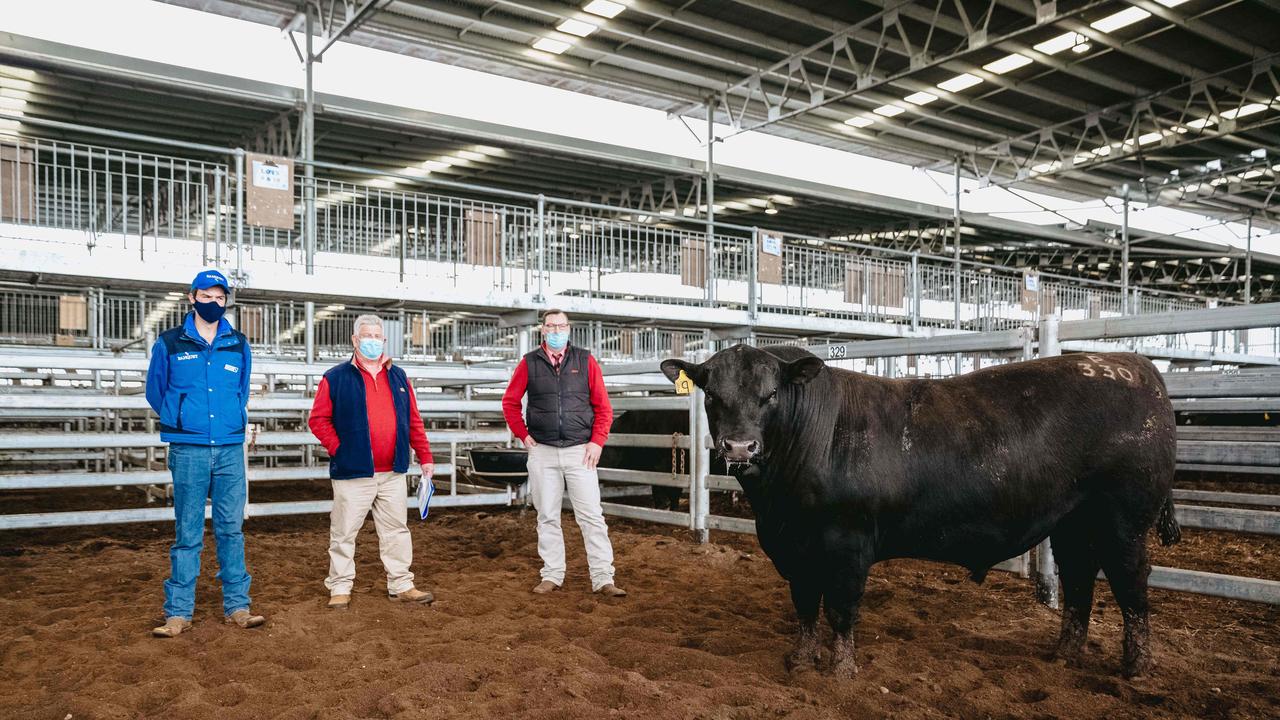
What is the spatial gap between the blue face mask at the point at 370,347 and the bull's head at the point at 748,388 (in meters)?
2.13

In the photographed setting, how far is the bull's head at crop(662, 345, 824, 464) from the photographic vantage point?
12.4ft

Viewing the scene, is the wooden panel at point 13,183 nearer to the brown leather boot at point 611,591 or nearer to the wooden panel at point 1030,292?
the brown leather boot at point 611,591

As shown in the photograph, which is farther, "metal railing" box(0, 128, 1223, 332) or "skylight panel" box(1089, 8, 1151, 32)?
"skylight panel" box(1089, 8, 1151, 32)

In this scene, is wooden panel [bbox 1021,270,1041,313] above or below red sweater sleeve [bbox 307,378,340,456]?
above

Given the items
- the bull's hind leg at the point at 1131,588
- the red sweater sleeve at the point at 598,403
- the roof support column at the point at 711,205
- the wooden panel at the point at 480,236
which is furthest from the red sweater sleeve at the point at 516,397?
the roof support column at the point at 711,205

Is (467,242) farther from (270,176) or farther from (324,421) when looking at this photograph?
(324,421)

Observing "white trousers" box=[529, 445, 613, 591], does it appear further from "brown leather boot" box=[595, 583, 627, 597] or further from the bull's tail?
the bull's tail

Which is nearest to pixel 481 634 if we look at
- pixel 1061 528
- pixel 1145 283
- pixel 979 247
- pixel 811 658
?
pixel 811 658

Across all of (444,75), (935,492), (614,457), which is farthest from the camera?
(444,75)

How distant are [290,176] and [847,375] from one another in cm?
655

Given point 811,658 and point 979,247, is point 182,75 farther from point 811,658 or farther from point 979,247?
point 979,247

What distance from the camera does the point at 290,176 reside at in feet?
28.1

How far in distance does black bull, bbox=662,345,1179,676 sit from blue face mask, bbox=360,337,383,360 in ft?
7.14

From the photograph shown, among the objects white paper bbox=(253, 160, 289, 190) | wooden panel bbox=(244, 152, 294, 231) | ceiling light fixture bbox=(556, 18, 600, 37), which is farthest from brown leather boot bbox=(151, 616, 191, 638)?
ceiling light fixture bbox=(556, 18, 600, 37)
